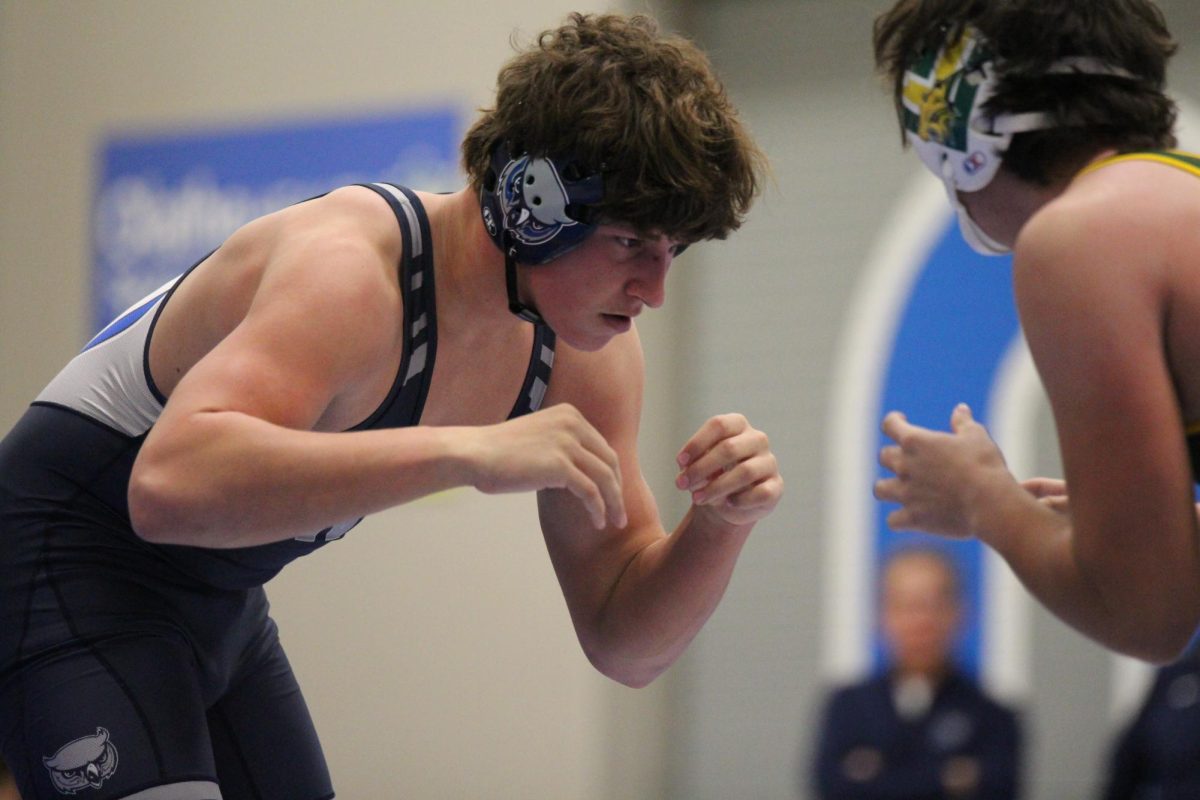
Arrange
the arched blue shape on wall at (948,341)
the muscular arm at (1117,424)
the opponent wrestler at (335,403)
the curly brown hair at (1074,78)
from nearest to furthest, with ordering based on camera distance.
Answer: the muscular arm at (1117,424)
the curly brown hair at (1074,78)
the opponent wrestler at (335,403)
the arched blue shape on wall at (948,341)

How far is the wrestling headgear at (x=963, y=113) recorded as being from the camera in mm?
1995

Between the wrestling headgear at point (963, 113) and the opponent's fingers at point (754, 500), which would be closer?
the wrestling headgear at point (963, 113)

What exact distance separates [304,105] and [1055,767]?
14.3ft

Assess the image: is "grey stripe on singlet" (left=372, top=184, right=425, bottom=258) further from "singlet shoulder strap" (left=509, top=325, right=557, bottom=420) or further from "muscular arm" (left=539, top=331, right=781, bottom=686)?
"muscular arm" (left=539, top=331, right=781, bottom=686)

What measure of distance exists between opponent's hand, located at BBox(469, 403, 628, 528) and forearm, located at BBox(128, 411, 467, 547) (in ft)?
0.13

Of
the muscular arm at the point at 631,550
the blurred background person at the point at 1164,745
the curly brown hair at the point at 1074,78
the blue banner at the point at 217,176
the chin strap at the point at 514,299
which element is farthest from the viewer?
the blue banner at the point at 217,176

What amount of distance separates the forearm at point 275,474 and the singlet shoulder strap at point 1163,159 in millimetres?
923

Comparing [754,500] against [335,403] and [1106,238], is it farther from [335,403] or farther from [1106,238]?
[1106,238]

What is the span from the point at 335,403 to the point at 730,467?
0.66m

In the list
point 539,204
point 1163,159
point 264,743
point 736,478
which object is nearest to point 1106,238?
point 1163,159

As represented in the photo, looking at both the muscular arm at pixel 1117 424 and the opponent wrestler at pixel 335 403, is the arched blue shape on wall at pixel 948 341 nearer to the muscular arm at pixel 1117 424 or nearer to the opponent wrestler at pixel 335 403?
the opponent wrestler at pixel 335 403

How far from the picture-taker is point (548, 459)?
6.54ft

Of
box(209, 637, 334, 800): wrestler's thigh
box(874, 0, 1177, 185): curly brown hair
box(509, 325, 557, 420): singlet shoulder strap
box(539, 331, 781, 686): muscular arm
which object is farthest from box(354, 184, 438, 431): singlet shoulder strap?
box(874, 0, 1177, 185): curly brown hair

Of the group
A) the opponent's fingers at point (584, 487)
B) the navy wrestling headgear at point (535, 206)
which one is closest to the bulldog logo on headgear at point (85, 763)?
the opponent's fingers at point (584, 487)
